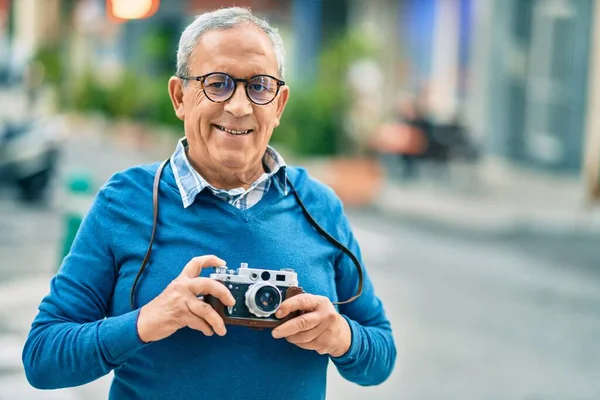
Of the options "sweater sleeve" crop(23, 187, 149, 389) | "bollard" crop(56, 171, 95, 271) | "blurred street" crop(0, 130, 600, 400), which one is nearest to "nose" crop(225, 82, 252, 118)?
"sweater sleeve" crop(23, 187, 149, 389)

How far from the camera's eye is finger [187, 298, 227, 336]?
7.06ft

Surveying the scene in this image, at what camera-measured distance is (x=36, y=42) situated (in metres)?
36.6

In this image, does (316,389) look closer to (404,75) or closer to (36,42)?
(404,75)

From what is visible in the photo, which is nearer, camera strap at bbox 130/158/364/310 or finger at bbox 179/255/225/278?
finger at bbox 179/255/225/278

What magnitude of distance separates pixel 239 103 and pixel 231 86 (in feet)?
0.14

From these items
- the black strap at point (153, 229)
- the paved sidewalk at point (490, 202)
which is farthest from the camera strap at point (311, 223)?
the paved sidewalk at point (490, 202)

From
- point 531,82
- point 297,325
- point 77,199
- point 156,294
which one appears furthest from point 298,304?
point 531,82

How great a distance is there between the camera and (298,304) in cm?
221

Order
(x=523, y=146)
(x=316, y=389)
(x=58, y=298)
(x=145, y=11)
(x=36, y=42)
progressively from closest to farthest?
(x=58, y=298)
(x=316, y=389)
(x=145, y=11)
(x=523, y=146)
(x=36, y=42)

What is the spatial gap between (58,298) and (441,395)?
419 cm

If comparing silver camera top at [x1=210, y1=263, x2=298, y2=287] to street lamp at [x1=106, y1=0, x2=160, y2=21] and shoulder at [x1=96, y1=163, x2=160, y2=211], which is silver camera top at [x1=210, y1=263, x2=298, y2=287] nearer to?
shoulder at [x1=96, y1=163, x2=160, y2=211]

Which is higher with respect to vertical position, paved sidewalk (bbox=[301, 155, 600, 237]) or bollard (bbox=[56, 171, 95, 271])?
bollard (bbox=[56, 171, 95, 271])

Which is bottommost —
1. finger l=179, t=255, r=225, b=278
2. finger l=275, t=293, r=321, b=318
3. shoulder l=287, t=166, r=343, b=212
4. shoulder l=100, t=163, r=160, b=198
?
finger l=275, t=293, r=321, b=318

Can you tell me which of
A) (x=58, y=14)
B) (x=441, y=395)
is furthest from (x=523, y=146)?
(x=58, y=14)
